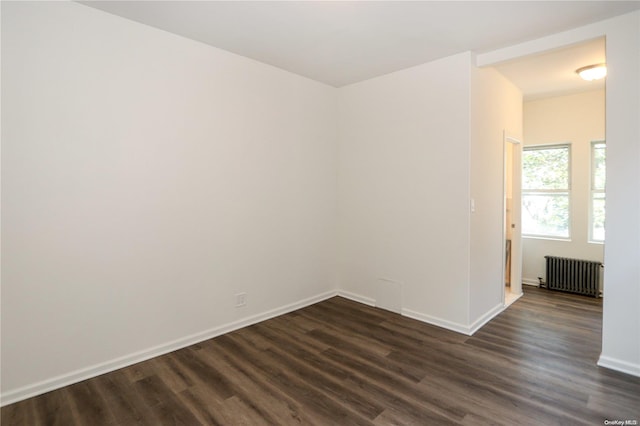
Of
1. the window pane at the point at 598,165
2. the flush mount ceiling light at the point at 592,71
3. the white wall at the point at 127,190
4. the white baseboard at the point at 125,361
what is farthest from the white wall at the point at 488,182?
the white baseboard at the point at 125,361

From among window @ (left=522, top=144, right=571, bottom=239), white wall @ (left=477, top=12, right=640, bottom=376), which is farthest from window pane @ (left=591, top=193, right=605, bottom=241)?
white wall @ (left=477, top=12, right=640, bottom=376)

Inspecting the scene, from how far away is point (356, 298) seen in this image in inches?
174

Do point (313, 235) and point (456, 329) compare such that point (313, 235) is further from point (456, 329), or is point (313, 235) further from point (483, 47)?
point (483, 47)

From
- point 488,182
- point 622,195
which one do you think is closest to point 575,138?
point 488,182

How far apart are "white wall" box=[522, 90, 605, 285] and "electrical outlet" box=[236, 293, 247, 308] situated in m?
4.38

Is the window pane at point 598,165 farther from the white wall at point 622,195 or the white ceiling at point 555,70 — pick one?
the white wall at point 622,195

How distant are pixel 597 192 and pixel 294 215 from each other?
423 centimetres

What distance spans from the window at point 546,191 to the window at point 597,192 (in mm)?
274

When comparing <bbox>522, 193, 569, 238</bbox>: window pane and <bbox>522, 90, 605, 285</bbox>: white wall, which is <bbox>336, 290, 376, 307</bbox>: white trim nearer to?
<bbox>522, 90, 605, 285</bbox>: white wall

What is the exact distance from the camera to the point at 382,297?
4.09 meters

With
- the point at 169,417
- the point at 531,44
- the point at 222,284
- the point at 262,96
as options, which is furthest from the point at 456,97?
the point at 169,417

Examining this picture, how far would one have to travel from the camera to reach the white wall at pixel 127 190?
2.31m

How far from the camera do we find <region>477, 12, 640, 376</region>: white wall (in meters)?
2.55

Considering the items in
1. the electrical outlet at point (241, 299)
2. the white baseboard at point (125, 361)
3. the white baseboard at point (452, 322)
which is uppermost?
the electrical outlet at point (241, 299)
